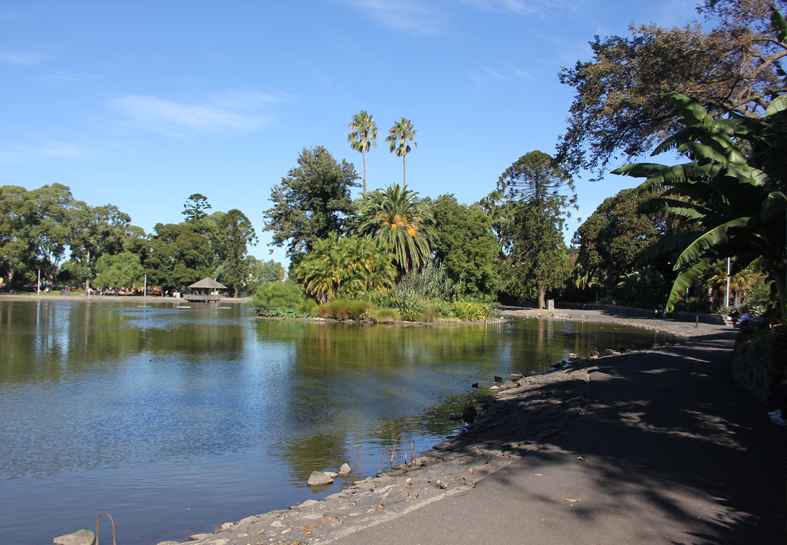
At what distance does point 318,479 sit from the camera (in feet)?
24.6

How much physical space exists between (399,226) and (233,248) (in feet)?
176

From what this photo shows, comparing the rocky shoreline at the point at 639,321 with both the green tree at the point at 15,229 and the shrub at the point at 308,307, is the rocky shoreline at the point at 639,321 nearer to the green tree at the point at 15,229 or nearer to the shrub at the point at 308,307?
the shrub at the point at 308,307

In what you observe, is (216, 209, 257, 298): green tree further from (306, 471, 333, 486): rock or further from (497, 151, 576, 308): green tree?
(306, 471, 333, 486): rock

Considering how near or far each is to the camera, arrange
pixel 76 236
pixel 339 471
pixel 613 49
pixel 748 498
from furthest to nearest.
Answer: pixel 76 236, pixel 613 49, pixel 339 471, pixel 748 498

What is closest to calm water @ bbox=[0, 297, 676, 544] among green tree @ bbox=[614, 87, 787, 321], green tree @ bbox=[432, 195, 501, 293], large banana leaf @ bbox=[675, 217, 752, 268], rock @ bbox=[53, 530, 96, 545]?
rock @ bbox=[53, 530, 96, 545]

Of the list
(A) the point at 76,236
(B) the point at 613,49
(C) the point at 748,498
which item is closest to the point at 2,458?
(C) the point at 748,498

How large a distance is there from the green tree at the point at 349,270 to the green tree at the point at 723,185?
102 feet

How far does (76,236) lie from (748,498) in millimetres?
96876

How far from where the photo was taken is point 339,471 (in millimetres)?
7902

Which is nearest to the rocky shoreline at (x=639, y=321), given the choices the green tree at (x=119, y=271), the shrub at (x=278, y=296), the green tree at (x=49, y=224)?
the shrub at (x=278, y=296)

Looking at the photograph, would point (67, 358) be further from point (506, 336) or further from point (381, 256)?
point (381, 256)

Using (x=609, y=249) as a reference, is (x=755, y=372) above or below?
below

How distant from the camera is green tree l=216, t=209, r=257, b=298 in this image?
89.6 metres

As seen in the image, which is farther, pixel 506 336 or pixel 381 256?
pixel 381 256
